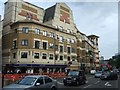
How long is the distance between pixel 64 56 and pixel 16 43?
15.8m

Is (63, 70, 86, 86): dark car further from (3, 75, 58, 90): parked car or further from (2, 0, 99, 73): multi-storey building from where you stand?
(2, 0, 99, 73): multi-storey building

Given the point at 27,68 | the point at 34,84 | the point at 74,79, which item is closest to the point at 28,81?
the point at 34,84

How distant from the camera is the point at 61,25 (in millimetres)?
60125

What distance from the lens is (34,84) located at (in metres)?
13.1

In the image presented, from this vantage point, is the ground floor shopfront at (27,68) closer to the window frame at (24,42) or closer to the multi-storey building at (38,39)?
the multi-storey building at (38,39)

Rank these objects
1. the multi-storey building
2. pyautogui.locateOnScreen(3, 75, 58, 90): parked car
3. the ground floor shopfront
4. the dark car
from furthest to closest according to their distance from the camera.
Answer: the multi-storey building, the ground floor shopfront, the dark car, pyautogui.locateOnScreen(3, 75, 58, 90): parked car

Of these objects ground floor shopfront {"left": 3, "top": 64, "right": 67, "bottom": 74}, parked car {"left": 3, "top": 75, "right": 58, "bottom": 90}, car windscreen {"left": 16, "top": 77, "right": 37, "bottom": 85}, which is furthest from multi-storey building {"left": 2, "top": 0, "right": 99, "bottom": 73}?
car windscreen {"left": 16, "top": 77, "right": 37, "bottom": 85}

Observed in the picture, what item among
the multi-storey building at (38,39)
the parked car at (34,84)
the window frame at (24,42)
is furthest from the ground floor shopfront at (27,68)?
the parked car at (34,84)

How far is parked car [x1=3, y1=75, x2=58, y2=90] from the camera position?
12469 mm

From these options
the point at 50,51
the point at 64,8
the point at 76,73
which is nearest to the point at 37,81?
the point at 76,73

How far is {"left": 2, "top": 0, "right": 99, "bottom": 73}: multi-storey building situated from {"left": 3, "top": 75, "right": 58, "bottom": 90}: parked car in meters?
32.9

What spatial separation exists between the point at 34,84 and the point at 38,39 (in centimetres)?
3776

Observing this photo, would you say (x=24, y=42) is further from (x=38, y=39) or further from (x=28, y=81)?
(x=28, y=81)

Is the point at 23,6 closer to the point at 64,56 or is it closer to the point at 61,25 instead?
the point at 61,25
